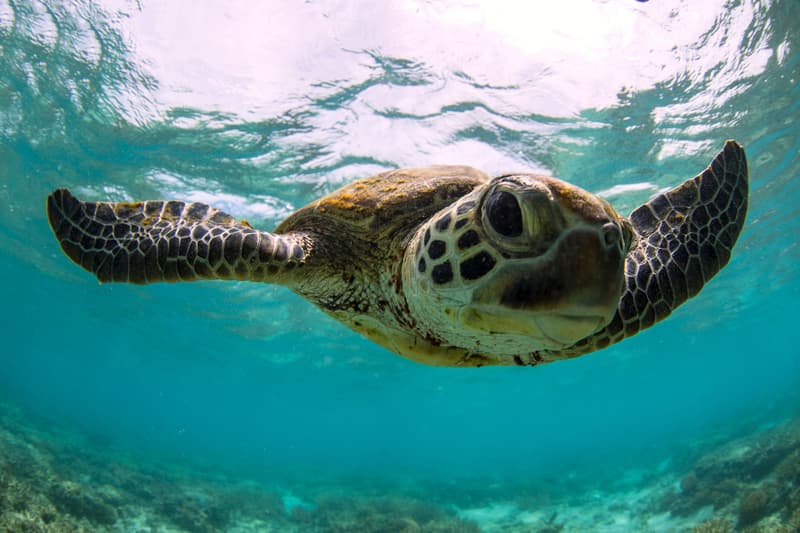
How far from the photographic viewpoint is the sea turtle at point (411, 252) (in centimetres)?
203

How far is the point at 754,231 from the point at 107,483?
26.0m

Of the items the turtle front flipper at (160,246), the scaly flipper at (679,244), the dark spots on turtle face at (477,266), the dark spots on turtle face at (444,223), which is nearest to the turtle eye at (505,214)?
the dark spots on turtle face at (477,266)

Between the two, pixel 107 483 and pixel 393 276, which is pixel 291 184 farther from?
pixel 107 483

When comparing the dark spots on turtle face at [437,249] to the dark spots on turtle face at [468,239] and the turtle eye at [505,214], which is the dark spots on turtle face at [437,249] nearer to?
the dark spots on turtle face at [468,239]

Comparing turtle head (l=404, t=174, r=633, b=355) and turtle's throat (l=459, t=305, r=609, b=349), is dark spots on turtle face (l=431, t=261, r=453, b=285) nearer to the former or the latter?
turtle head (l=404, t=174, r=633, b=355)

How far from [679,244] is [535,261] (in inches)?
85.5

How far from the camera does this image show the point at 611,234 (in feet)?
5.42

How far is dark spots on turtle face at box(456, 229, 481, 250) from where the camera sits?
Result: 5.88 ft

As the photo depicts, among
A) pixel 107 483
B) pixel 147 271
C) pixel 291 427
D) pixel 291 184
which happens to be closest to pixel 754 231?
pixel 291 184

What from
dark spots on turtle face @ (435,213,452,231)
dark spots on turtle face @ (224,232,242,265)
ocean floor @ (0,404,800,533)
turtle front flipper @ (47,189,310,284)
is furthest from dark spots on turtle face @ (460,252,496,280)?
ocean floor @ (0,404,800,533)

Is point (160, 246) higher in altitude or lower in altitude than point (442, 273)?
higher

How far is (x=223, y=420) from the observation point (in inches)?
4031

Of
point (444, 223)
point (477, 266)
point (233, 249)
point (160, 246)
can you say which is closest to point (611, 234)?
point (477, 266)

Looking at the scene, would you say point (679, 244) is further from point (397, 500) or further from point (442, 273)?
point (397, 500)
